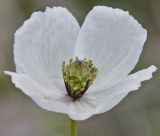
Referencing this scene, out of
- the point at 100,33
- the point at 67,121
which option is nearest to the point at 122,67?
the point at 100,33

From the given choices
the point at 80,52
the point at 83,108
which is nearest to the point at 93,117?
the point at 80,52

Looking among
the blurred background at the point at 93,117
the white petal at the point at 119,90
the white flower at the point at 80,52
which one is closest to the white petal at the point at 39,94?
the white flower at the point at 80,52

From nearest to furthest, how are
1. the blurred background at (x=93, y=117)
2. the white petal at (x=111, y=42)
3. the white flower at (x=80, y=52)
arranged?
the white flower at (x=80, y=52) → the white petal at (x=111, y=42) → the blurred background at (x=93, y=117)

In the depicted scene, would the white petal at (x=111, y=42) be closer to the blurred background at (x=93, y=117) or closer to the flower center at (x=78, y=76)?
the flower center at (x=78, y=76)

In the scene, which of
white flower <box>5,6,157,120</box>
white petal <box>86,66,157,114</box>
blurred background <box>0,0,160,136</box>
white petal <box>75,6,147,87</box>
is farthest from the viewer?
blurred background <box>0,0,160,136</box>

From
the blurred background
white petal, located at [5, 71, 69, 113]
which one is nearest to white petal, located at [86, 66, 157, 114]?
white petal, located at [5, 71, 69, 113]

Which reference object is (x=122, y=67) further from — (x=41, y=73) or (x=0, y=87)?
(x=0, y=87)

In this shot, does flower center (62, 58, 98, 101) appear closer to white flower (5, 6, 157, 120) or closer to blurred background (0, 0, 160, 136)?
white flower (5, 6, 157, 120)
